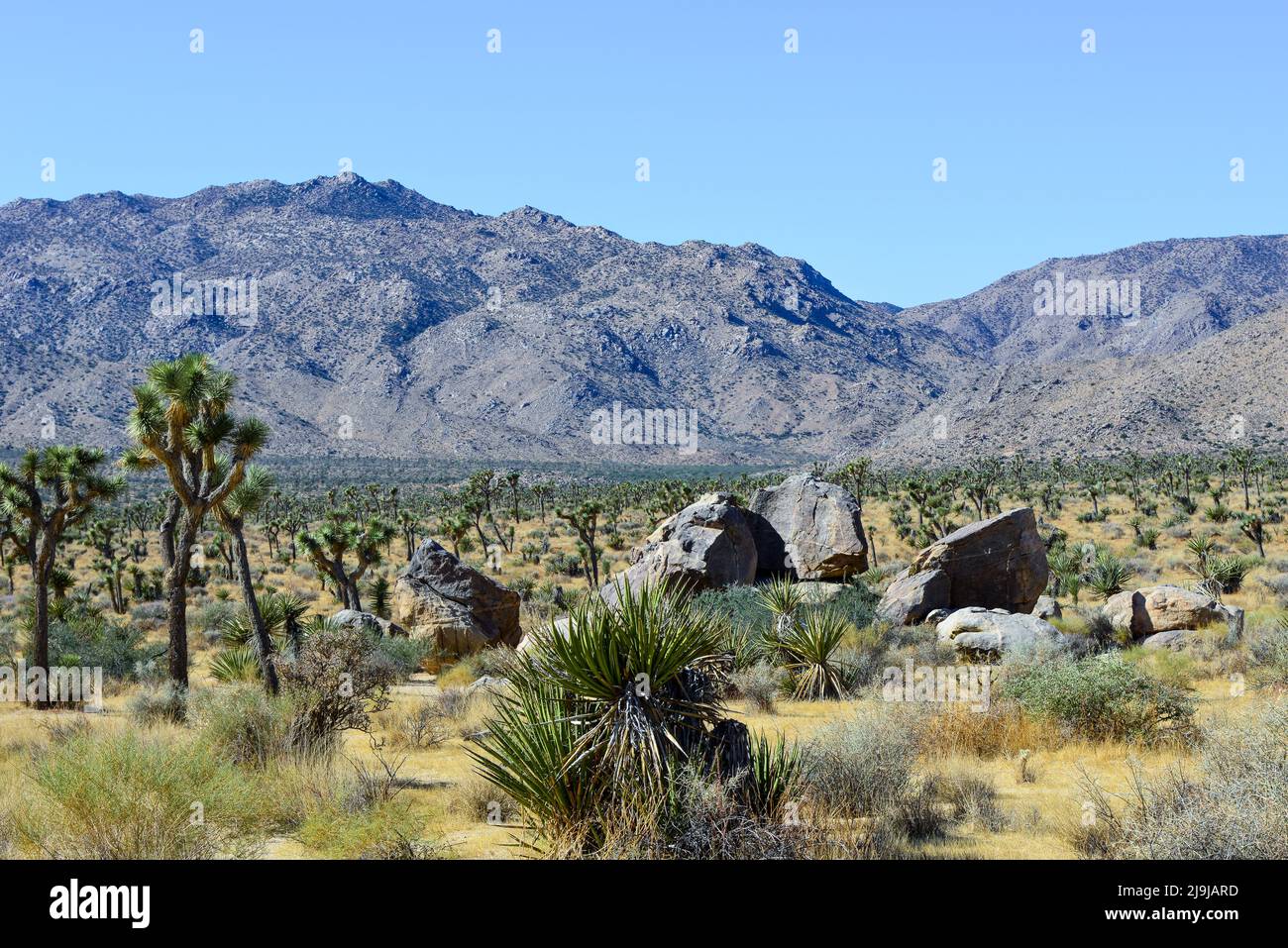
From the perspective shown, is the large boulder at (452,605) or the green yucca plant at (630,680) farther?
the large boulder at (452,605)

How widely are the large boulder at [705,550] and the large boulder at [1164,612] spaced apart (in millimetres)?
8092

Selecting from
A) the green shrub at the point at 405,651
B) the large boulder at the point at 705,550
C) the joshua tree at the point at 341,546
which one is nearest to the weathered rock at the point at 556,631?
the green shrub at the point at 405,651

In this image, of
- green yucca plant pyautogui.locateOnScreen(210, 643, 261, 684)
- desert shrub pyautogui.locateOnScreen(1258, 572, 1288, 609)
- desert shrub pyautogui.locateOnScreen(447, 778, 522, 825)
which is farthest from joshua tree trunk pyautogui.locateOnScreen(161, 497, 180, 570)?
desert shrub pyautogui.locateOnScreen(1258, 572, 1288, 609)

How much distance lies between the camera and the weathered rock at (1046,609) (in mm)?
22516

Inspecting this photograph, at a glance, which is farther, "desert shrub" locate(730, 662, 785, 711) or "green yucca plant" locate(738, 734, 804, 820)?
"desert shrub" locate(730, 662, 785, 711)

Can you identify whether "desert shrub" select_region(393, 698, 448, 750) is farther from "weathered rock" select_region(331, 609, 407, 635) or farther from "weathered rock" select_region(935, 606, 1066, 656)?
"weathered rock" select_region(331, 609, 407, 635)

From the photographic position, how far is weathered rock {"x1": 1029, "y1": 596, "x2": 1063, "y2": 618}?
2252 cm

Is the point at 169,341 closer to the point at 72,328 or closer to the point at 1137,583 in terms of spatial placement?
the point at 72,328

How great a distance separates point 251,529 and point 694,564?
62.3 meters

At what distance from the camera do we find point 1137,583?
35438 mm

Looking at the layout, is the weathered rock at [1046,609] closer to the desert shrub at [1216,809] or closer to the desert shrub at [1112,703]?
the desert shrub at [1112,703]

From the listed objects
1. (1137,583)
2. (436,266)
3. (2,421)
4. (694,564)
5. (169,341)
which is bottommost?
(1137,583)

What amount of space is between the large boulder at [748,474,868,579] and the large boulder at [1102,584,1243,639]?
18.3ft

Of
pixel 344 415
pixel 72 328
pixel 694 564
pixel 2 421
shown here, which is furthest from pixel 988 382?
pixel 72 328
